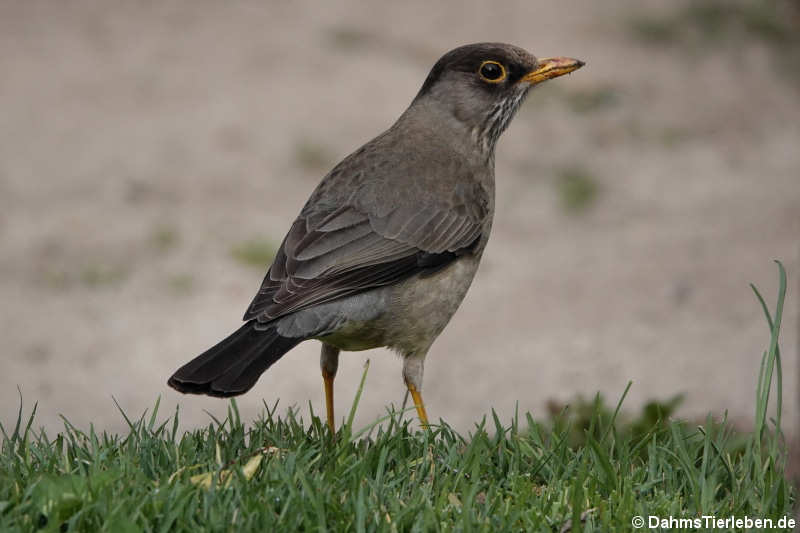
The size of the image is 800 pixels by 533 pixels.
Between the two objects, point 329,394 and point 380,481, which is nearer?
point 380,481

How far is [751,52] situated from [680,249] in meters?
5.20

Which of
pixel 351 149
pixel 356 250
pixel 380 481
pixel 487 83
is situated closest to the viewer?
pixel 380 481

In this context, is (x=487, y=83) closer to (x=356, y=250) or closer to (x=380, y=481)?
(x=356, y=250)

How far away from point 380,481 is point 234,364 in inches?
30.6

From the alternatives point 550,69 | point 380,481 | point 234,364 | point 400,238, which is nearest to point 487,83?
point 550,69

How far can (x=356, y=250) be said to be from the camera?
16.2ft

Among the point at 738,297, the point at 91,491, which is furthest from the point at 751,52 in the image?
the point at 91,491

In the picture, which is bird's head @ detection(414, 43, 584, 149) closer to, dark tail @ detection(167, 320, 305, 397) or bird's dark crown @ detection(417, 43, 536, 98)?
bird's dark crown @ detection(417, 43, 536, 98)

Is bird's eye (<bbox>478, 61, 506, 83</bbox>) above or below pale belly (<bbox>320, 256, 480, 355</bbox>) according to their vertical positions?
above

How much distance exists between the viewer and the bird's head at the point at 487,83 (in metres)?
5.55

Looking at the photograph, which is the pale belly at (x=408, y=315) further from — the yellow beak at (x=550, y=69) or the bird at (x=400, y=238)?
the yellow beak at (x=550, y=69)

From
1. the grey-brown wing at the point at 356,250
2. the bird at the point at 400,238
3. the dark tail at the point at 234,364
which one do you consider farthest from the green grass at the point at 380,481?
the grey-brown wing at the point at 356,250

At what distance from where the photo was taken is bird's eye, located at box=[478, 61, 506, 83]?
219 inches

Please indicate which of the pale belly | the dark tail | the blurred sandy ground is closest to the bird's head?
the pale belly
